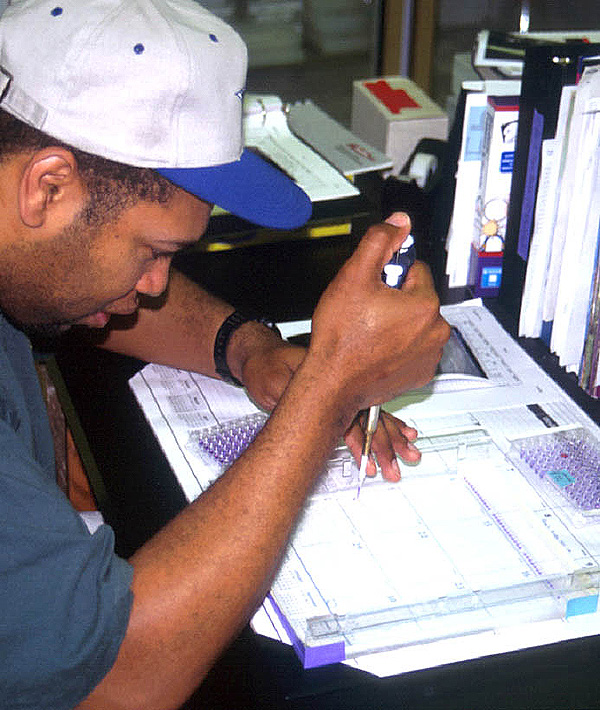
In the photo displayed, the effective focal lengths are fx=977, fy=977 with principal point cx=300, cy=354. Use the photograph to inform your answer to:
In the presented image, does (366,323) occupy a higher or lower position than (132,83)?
lower

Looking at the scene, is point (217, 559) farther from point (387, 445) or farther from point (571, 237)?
point (571, 237)

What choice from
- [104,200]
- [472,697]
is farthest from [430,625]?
[104,200]

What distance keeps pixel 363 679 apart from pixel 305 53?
15.1 ft

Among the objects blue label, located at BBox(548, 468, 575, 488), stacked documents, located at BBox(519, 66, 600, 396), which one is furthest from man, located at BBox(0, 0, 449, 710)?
stacked documents, located at BBox(519, 66, 600, 396)

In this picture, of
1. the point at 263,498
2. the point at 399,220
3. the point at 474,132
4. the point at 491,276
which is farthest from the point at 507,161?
the point at 263,498

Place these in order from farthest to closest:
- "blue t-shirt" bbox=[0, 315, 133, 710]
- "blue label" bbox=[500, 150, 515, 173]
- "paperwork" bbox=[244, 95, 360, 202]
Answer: "paperwork" bbox=[244, 95, 360, 202] < "blue label" bbox=[500, 150, 515, 173] < "blue t-shirt" bbox=[0, 315, 133, 710]

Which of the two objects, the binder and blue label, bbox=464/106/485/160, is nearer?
the binder

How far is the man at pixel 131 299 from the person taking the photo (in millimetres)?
791

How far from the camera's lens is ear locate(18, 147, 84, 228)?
2.82ft

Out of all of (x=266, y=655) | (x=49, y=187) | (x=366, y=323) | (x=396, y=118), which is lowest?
(x=266, y=655)

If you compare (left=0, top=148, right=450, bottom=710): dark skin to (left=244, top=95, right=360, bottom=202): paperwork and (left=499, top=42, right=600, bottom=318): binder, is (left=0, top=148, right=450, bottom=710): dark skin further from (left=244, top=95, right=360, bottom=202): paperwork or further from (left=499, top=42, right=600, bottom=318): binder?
(left=244, top=95, right=360, bottom=202): paperwork

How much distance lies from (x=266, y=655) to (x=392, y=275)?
0.39m

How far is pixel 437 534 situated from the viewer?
983 mm

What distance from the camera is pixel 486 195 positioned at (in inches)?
55.7
